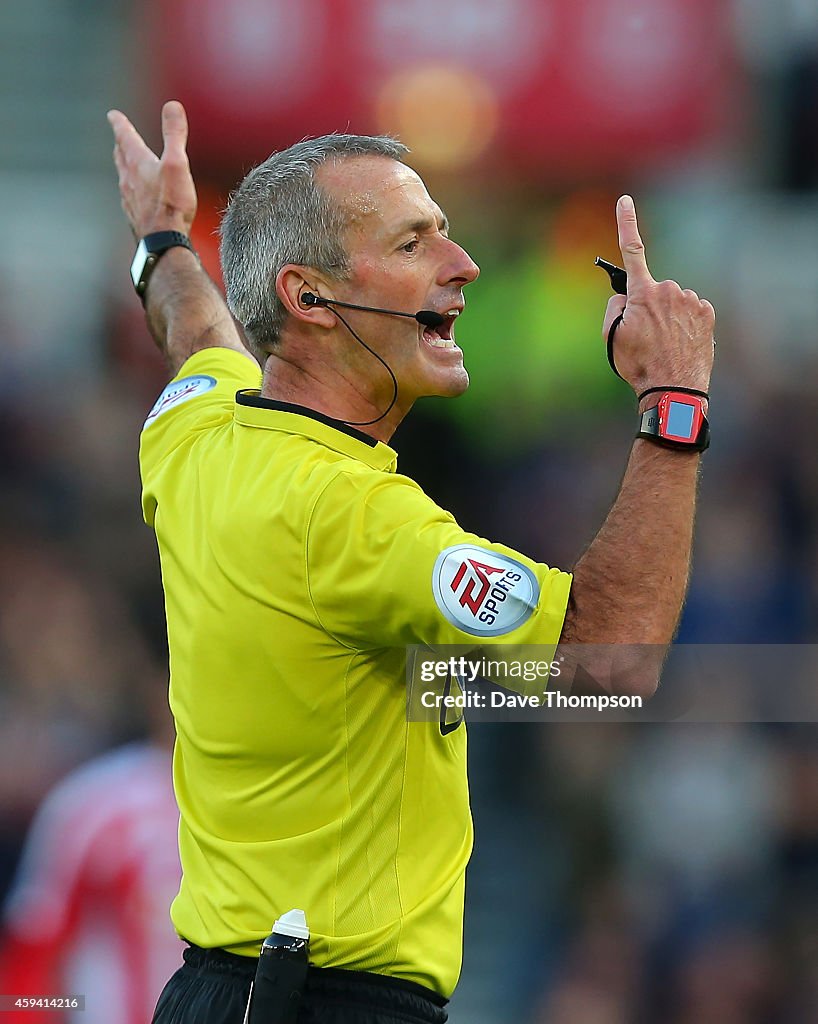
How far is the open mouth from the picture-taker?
2.47 metres

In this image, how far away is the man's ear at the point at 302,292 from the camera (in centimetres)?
242

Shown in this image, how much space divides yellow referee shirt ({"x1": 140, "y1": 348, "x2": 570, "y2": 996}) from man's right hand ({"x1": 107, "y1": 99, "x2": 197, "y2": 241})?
3.22 feet

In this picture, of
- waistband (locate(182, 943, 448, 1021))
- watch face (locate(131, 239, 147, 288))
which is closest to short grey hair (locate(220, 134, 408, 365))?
watch face (locate(131, 239, 147, 288))

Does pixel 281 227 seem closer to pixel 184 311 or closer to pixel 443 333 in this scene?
pixel 443 333

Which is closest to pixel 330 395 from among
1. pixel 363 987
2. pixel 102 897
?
pixel 363 987

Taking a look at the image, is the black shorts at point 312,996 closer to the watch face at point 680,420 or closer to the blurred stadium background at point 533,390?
the watch face at point 680,420

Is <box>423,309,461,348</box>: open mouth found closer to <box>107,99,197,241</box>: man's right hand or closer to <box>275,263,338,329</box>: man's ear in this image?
<box>275,263,338,329</box>: man's ear

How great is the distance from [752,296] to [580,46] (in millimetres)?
1468

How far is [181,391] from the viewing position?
9.36 feet

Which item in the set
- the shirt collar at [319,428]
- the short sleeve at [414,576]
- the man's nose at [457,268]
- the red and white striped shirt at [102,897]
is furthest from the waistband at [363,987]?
the red and white striped shirt at [102,897]

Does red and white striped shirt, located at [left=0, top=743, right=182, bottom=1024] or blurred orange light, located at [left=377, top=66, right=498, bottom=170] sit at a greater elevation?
blurred orange light, located at [left=377, top=66, right=498, bottom=170]

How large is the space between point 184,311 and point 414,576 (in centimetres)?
134

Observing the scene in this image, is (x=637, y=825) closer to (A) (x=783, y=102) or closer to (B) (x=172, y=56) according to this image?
(A) (x=783, y=102)

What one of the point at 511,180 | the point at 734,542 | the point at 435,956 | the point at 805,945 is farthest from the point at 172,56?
the point at 435,956
